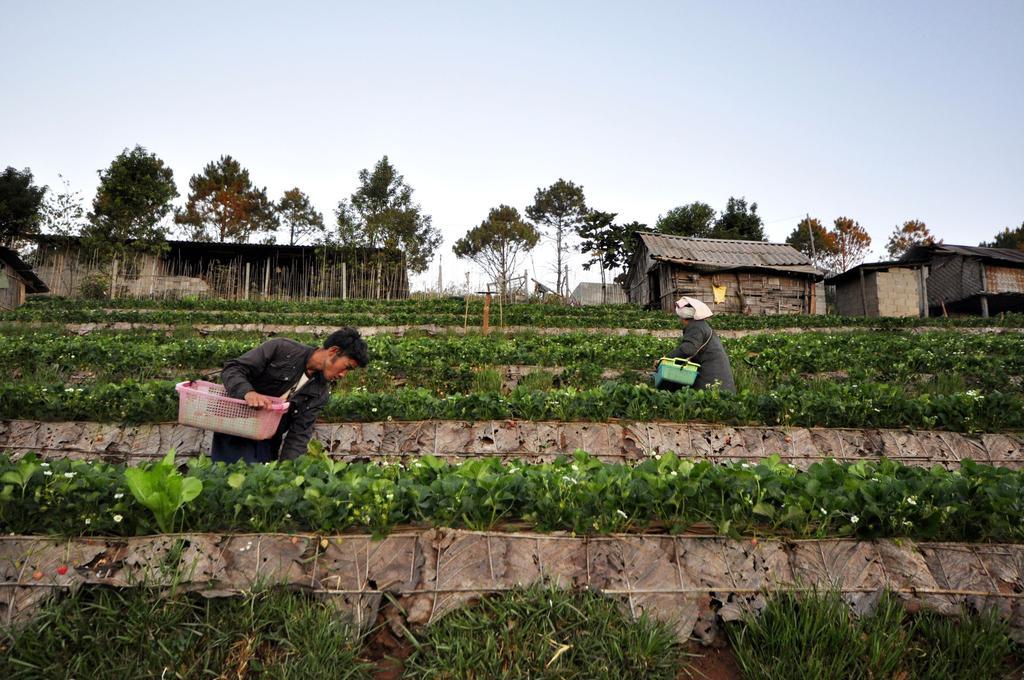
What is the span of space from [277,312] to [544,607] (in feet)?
71.8

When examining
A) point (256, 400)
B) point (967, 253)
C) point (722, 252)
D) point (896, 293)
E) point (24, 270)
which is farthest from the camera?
point (722, 252)

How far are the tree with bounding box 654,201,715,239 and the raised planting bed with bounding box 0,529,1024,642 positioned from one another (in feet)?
129

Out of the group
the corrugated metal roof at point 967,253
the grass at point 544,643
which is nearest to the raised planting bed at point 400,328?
the corrugated metal roof at point 967,253

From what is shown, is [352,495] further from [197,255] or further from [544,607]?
[197,255]

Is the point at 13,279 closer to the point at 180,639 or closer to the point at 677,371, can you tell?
the point at 677,371

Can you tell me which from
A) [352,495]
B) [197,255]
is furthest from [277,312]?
[352,495]

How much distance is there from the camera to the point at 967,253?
29.8 m

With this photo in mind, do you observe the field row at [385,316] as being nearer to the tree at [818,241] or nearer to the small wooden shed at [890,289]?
the small wooden shed at [890,289]

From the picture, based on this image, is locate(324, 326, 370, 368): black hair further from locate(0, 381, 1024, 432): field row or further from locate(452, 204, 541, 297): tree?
locate(452, 204, 541, 297): tree

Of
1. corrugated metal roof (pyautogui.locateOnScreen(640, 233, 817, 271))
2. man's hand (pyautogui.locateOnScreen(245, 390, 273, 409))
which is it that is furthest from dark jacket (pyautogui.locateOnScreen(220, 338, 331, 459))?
corrugated metal roof (pyautogui.locateOnScreen(640, 233, 817, 271))

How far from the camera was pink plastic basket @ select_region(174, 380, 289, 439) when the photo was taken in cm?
451

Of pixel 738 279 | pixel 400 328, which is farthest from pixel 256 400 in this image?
pixel 738 279

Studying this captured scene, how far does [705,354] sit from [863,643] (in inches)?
217

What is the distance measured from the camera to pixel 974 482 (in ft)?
11.1
